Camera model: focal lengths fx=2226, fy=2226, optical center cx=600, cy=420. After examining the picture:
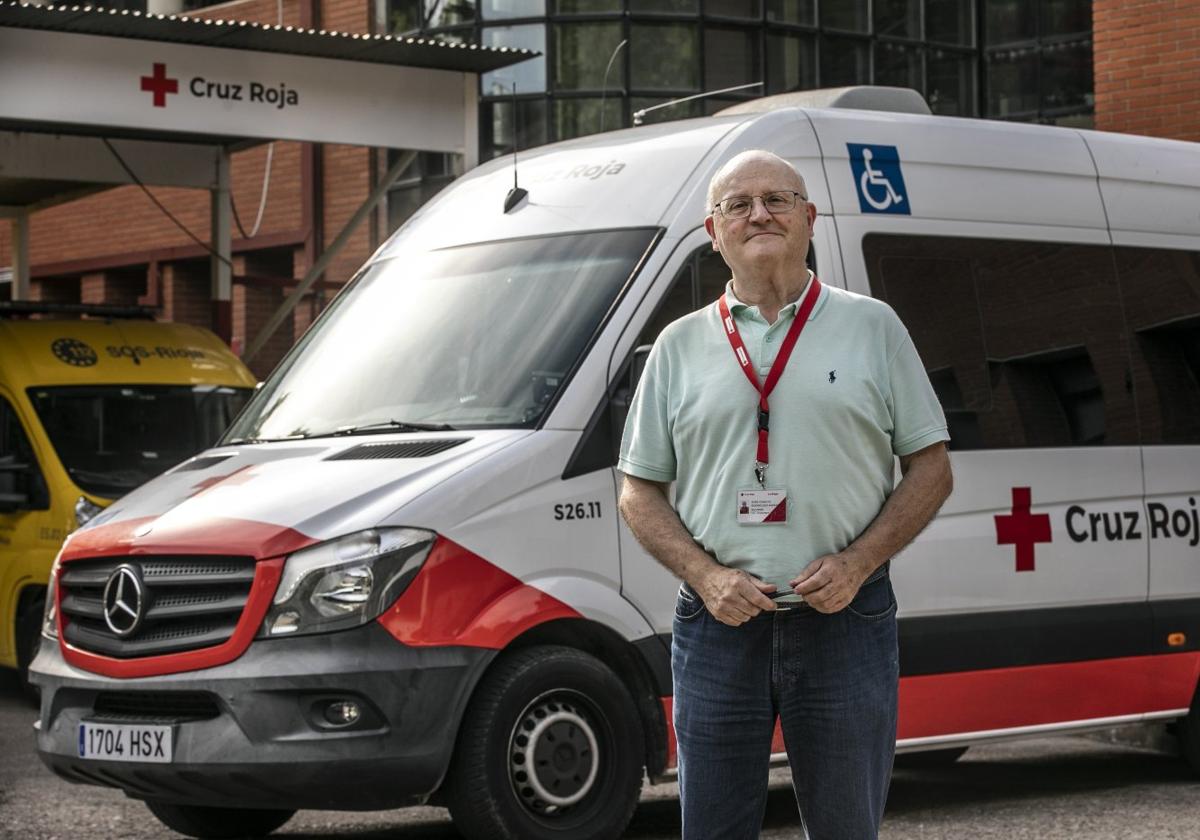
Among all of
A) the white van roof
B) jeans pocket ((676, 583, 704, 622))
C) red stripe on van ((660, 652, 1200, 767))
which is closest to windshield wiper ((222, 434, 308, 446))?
the white van roof

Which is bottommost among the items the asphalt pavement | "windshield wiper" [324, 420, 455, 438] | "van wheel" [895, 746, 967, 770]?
"van wheel" [895, 746, 967, 770]

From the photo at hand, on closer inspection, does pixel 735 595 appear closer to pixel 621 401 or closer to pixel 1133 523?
pixel 621 401

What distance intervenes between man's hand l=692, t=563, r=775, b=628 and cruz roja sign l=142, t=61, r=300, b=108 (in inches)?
382

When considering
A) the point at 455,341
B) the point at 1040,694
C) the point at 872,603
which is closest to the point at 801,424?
the point at 872,603

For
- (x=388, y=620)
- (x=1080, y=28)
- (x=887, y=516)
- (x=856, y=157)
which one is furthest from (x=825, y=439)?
(x=1080, y=28)

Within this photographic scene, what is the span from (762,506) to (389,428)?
3340 millimetres

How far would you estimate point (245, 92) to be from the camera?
13.5 m

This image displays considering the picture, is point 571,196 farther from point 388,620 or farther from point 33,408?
point 33,408

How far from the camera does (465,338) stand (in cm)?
757

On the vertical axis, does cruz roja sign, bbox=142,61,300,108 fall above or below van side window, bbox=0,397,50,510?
above

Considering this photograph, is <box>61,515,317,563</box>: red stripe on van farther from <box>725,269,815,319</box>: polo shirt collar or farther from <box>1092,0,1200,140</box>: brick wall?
<box>1092,0,1200,140</box>: brick wall

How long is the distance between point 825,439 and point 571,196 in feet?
12.8

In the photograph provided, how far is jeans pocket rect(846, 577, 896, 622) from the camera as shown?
423 centimetres

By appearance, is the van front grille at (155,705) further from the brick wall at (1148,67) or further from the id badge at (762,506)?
the brick wall at (1148,67)
